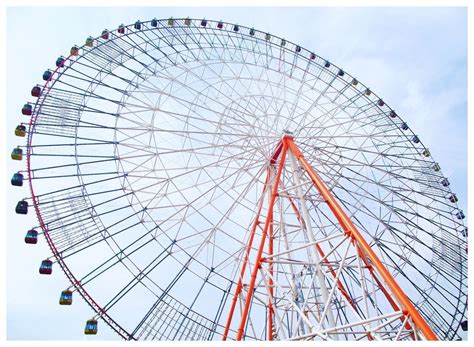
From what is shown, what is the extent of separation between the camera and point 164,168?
864 inches

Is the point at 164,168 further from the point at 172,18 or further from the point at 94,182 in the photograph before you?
the point at 172,18

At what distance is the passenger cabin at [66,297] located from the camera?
57.0 feet

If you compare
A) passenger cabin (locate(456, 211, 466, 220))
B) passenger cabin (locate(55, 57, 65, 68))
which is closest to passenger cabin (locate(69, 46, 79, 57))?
passenger cabin (locate(55, 57, 65, 68))

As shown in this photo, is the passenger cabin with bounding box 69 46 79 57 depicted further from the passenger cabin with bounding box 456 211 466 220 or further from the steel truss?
the passenger cabin with bounding box 456 211 466 220

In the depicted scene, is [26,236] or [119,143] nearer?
[26,236]

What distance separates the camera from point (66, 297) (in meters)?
17.5

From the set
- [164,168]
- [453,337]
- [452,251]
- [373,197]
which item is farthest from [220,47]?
[453,337]

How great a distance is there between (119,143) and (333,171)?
12.9 meters

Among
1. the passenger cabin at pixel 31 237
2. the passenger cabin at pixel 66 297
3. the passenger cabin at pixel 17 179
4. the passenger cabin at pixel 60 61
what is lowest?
the passenger cabin at pixel 66 297

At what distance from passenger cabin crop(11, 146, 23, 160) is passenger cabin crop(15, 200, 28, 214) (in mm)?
2344

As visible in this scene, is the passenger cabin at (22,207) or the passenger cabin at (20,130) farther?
the passenger cabin at (20,130)

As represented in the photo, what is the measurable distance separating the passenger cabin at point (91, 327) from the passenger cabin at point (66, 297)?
1.24m

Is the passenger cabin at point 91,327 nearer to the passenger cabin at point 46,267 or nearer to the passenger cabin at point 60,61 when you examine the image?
the passenger cabin at point 46,267

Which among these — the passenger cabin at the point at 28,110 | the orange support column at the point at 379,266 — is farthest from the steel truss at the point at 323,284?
the passenger cabin at the point at 28,110
